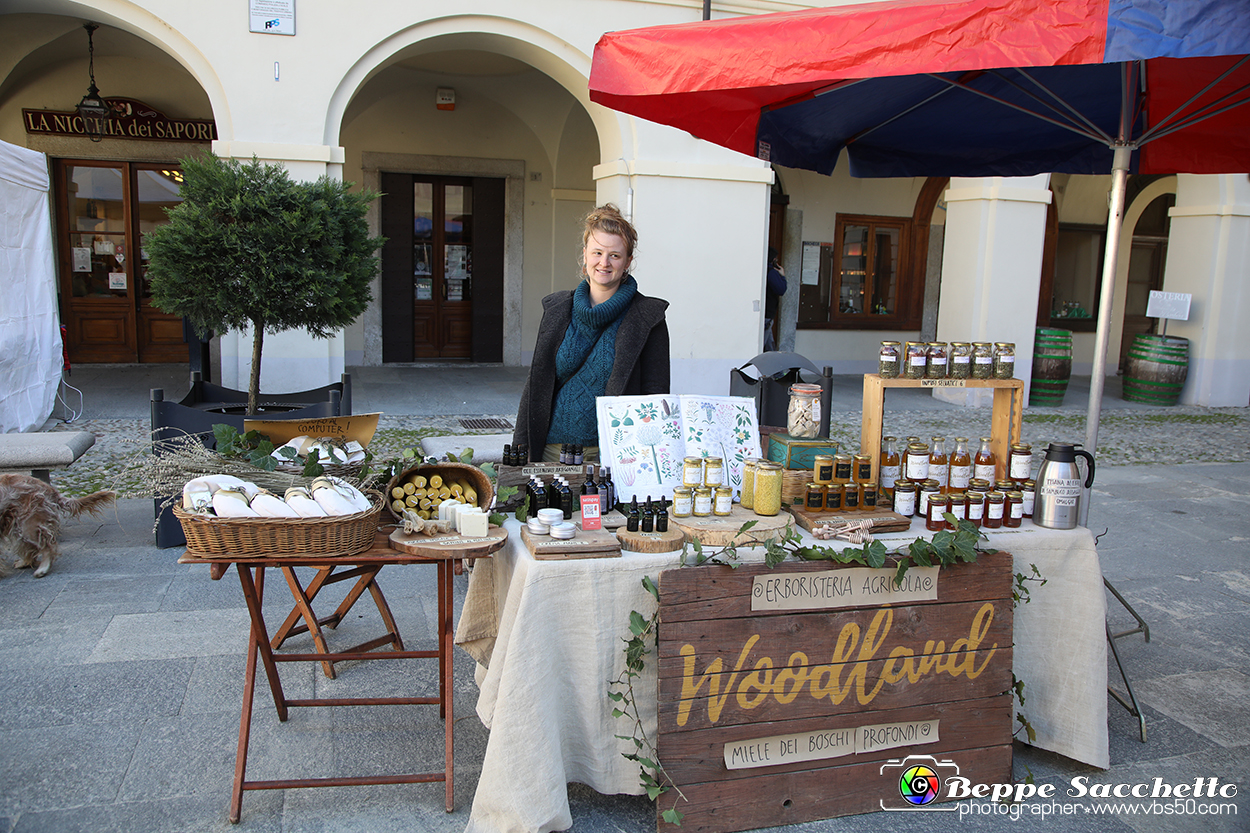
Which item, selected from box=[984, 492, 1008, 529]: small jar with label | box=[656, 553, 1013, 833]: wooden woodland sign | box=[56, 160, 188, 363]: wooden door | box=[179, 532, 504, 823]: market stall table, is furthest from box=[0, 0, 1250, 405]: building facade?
box=[656, 553, 1013, 833]: wooden woodland sign

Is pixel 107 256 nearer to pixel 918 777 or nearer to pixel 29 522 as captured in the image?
pixel 29 522

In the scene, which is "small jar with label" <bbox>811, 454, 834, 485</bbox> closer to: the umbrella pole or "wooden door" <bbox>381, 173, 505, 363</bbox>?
the umbrella pole

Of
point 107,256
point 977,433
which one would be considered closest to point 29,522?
point 977,433

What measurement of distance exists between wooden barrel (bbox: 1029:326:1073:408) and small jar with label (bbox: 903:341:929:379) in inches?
337

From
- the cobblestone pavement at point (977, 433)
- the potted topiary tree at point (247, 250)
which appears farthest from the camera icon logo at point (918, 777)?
the cobblestone pavement at point (977, 433)

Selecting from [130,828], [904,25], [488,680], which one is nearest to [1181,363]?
[904,25]

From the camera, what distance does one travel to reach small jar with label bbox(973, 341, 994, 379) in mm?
3010

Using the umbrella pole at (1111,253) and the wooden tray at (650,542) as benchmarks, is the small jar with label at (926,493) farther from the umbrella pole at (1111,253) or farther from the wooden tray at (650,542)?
the wooden tray at (650,542)

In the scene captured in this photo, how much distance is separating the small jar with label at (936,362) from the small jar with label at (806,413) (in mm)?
384

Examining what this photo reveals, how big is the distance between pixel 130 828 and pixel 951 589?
2373 mm

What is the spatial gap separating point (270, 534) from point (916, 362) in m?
2.11

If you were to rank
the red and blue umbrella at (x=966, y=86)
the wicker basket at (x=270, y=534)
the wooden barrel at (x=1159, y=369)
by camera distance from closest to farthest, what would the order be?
the red and blue umbrella at (x=966, y=86) → the wicker basket at (x=270, y=534) → the wooden barrel at (x=1159, y=369)

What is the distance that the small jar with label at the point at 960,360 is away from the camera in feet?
9.86

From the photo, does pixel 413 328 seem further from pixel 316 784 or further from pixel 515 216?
pixel 316 784
